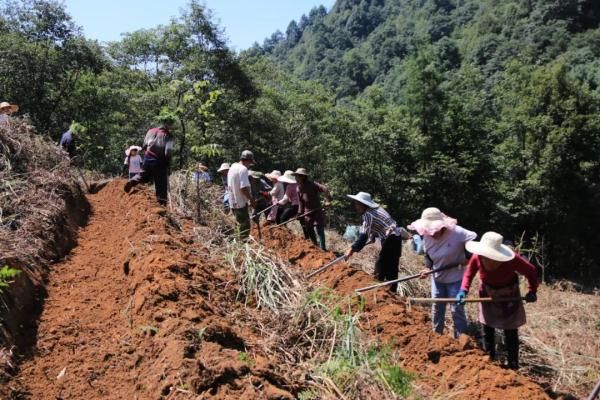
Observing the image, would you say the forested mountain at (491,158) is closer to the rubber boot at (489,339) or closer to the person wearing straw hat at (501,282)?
the rubber boot at (489,339)

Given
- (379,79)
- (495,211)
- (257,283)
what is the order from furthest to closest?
(379,79)
(495,211)
(257,283)

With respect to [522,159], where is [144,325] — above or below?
above

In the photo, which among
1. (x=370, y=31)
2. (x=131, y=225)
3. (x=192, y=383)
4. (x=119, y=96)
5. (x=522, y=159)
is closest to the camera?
(x=192, y=383)

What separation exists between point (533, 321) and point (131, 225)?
22.7 feet

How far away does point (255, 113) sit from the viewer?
864 inches

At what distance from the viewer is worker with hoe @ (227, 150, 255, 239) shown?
7.12m

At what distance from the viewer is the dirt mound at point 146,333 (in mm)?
3025

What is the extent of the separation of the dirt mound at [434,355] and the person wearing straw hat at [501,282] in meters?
0.50

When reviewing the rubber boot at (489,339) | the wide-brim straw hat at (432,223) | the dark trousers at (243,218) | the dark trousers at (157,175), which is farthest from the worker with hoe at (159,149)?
the rubber boot at (489,339)

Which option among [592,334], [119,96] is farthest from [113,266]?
[119,96]

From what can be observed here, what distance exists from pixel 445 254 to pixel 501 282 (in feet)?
2.56

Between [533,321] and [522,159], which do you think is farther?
[522,159]

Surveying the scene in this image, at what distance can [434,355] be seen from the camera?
466cm

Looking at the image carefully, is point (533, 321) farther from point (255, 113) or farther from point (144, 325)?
point (255, 113)
